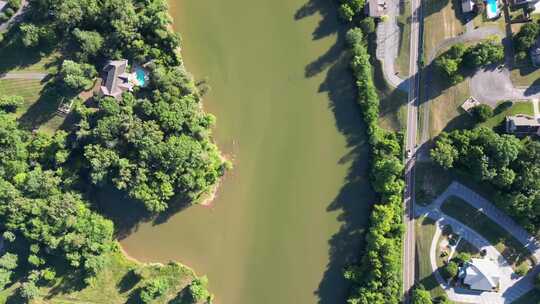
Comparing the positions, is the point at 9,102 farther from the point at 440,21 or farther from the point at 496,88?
the point at 496,88

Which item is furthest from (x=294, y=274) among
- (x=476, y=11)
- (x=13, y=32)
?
(x=13, y=32)

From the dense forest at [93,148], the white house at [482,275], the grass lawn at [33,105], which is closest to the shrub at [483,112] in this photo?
the white house at [482,275]

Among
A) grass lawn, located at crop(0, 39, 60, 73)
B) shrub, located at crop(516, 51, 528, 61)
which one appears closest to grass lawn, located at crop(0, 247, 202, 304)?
grass lawn, located at crop(0, 39, 60, 73)

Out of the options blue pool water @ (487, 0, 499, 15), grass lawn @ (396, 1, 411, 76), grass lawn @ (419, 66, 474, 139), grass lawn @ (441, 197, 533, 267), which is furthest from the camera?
grass lawn @ (396, 1, 411, 76)

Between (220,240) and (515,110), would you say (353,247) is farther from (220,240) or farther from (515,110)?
(515,110)

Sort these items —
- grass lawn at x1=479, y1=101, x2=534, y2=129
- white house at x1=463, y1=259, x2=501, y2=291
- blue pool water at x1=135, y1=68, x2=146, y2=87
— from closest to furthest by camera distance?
white house at x1=463, y1=259, x2=501, y2=291, grass lawn at x1=479, y1=101, x2=534, y2=129, blue pool water at x1=135, y1=68, x2=146, y2=87

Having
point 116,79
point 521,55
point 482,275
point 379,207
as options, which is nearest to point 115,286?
point 116,79

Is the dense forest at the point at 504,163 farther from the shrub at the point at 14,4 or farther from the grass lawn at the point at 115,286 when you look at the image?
the shrub at the point at 14,4

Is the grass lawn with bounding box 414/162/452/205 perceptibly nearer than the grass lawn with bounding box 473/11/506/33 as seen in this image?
No

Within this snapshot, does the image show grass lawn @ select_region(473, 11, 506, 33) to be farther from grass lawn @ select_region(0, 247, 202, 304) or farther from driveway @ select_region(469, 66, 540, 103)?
grass lawn @ select_region(0, 247, 202, 304)
